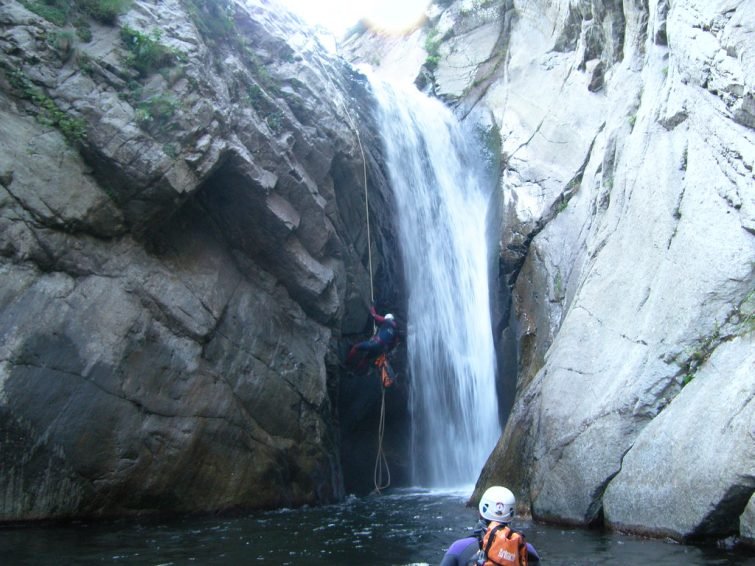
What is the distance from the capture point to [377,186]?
15992 mm

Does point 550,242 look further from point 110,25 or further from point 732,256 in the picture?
point 110,25

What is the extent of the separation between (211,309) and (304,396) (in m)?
2.55

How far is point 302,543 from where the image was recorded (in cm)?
820

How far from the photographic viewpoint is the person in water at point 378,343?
14.0 meters

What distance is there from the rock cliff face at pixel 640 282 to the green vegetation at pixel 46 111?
326 inches

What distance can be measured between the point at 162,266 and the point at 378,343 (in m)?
5.05

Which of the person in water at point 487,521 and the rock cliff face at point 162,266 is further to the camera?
the rock cliff face at point 162,266

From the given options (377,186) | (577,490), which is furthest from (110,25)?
(577,490)

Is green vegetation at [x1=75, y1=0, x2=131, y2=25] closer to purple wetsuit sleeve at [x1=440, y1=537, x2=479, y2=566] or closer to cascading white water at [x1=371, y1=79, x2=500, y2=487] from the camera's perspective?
cascading white water at [x1=371, y1=79, x2=500, y2=487]

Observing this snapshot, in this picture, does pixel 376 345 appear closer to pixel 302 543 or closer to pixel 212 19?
pixel 302 543

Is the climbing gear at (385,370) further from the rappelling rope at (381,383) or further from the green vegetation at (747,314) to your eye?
the green vegetation at (747,314)

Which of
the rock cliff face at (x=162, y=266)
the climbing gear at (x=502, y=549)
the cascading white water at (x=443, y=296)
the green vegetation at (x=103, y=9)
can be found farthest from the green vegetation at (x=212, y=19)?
the climbing gear at (x=502, y=549)

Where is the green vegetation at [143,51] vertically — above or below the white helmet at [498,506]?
above

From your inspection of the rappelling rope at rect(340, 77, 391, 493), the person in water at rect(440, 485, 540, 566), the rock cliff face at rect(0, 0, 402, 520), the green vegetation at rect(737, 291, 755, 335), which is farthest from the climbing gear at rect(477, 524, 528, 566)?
the rappelling rope at rect(340, 77, 391, 493)
